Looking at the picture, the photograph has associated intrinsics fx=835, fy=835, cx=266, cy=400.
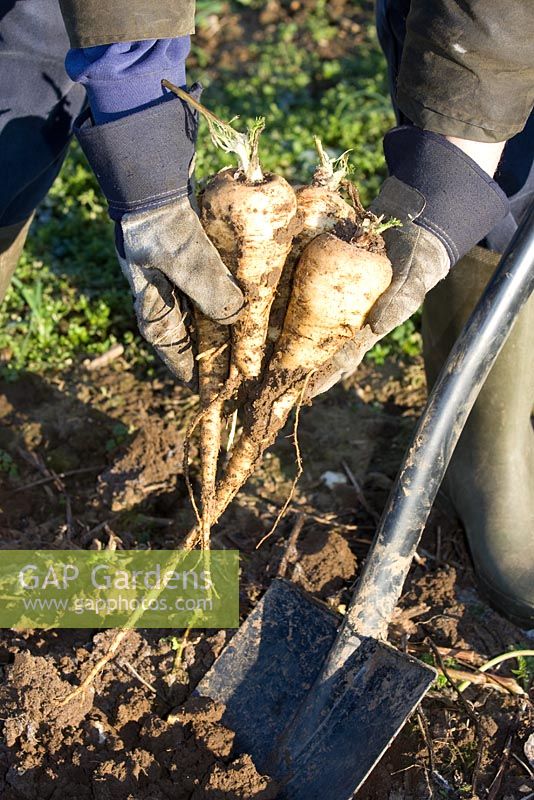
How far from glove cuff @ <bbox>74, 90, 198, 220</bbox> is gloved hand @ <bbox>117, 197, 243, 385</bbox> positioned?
39 millimetres

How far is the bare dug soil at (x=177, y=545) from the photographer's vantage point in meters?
2.01

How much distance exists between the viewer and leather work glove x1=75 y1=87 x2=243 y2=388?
6.41ft

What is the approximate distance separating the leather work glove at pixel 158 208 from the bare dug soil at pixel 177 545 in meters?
0.81

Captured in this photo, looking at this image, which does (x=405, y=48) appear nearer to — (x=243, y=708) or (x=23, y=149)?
(x=23, y=149)

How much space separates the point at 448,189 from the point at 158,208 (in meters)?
0.72

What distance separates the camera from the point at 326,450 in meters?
2.96

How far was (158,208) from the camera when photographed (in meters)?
2.01

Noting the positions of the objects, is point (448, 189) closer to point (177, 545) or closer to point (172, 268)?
point (172, 268)

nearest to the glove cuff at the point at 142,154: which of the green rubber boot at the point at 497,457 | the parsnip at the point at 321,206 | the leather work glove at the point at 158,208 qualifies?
the leather work glove at the point at 158,208

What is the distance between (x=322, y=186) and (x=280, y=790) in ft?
4.99

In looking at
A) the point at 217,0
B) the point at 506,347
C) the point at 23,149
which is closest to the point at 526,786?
the point at 506,347

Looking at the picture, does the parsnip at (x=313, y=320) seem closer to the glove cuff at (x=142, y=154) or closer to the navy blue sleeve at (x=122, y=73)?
the glove cuff at (x=142, y=154)

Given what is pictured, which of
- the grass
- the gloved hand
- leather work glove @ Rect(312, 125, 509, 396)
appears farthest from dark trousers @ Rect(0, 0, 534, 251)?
the grass

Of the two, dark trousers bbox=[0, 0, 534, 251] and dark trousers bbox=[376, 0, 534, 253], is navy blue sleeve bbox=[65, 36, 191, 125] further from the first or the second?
dark trousers bbox=[376, 0, 534, 253]
